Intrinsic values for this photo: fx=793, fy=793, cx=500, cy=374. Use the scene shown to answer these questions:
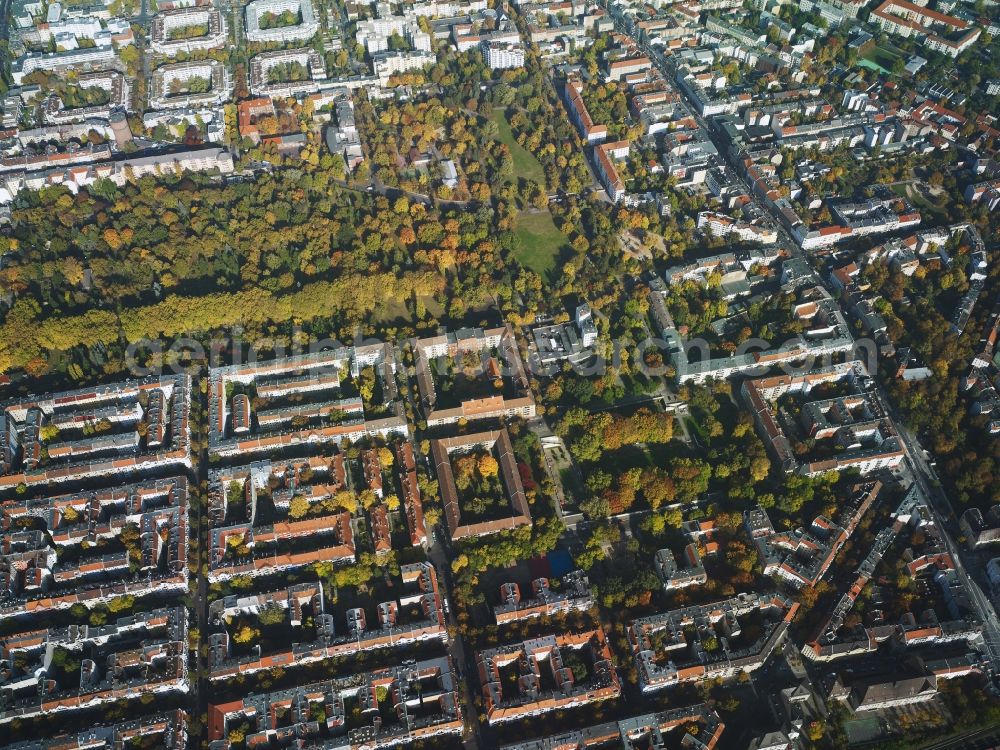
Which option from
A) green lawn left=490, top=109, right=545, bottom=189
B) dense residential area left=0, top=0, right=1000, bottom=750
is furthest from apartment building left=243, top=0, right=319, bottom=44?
green lawn left=490, top=109, right=545, bottom=189

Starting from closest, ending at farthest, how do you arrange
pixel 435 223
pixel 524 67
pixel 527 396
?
pixel 527 396
pixel 435 223
pixel 524 67

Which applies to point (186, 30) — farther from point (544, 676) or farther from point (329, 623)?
point (544, 676)

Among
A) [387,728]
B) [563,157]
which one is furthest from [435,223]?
[387,728]

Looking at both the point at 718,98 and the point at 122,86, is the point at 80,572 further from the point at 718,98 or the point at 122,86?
the point at 718,98

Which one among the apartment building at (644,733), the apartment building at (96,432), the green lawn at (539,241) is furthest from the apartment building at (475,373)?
the apartment building at (644,733)

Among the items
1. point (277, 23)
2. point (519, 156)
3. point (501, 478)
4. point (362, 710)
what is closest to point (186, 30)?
point (277, 23)

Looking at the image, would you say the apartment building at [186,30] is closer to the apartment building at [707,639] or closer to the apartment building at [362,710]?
the apartment building at [362,710]
